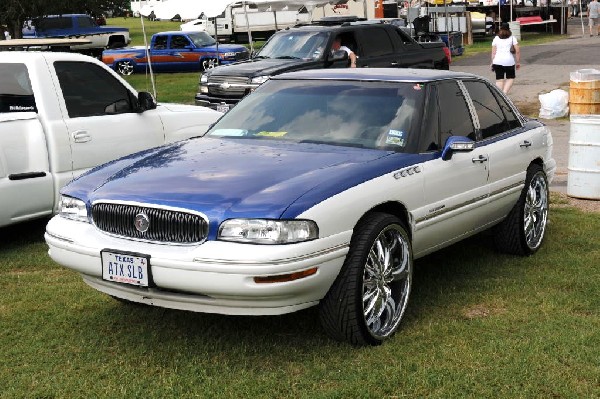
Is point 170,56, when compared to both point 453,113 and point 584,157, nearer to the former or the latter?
point 584,157

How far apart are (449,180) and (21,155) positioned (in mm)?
3732

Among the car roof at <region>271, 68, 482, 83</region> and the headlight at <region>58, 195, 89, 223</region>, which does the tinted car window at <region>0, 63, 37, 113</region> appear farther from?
the headlight at <region>58, 195, 89, 223</region>

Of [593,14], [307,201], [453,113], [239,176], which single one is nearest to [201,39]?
[593,14]

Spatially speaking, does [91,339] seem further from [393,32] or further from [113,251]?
[393,32]

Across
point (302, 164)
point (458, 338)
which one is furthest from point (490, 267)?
point (302, 164)

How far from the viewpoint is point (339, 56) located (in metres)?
16.1

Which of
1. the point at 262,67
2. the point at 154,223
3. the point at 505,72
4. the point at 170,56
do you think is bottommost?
the point at 170,56

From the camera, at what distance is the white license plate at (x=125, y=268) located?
4594 mm

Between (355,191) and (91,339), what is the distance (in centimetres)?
175

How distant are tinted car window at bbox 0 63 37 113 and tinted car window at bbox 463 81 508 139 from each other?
3.75 metres

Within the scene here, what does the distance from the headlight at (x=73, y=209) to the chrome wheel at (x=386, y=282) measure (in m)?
1.62

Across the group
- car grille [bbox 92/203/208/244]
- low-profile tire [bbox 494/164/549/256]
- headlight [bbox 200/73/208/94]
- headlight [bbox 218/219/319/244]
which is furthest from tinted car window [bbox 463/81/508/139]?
headlight [bbox 200/73/208/94]

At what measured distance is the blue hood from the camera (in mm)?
4566

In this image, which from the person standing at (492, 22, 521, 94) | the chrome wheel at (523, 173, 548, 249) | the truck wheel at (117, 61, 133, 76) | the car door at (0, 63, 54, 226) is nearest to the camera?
the chrome wheel at (523, 173, 548, 249)
